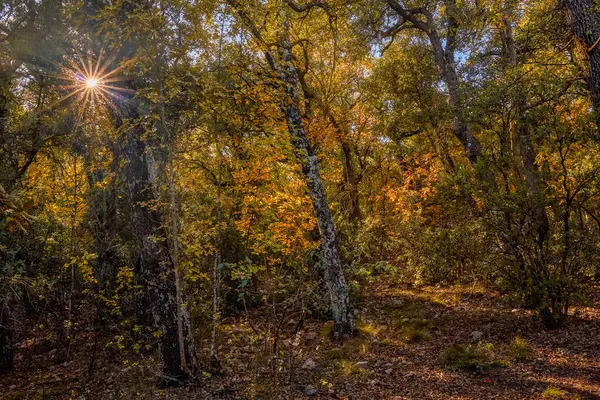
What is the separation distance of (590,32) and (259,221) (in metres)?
6.70

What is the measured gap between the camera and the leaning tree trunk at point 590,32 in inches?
213

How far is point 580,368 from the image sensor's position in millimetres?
5215

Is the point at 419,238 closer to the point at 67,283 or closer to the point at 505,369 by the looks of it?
the point at 505,369

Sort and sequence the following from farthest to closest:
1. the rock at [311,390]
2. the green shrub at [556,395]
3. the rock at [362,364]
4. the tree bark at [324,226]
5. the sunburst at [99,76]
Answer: the tree bark at [324,226], the rock at [362,364], the sunburst at [99,76], the rock at [311,390], the green shrub at [556,395]

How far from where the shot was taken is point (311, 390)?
5332 mm

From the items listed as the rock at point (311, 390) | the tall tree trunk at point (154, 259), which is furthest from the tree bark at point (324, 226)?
the tall tree trunk at point (154, 259)

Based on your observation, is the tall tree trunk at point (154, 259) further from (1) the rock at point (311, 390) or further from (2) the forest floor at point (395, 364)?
(1) the rock at point (311, 390)

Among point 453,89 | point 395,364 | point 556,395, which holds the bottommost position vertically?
point 395,364

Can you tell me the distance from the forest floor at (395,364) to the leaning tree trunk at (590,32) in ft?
11.5

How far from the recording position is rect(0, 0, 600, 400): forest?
5.35m

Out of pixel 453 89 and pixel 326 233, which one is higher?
pixel 453 89

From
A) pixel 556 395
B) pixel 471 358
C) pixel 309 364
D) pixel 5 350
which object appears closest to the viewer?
pixel 556 395

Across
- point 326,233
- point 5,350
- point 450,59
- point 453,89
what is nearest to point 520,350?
point 326,233

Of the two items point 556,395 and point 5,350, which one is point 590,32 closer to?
point 556,395
